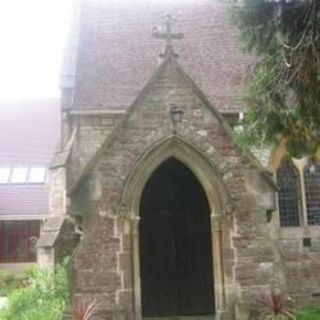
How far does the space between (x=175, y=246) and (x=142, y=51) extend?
6477mm

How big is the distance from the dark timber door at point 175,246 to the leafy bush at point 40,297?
7.73 feet

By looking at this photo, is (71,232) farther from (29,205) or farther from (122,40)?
(29,205)

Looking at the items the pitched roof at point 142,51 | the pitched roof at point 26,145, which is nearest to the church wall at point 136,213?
the pitched roof at point 142,51

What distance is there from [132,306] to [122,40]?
9387mm

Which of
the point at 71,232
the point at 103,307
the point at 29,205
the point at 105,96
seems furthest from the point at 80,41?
the point at 29,205

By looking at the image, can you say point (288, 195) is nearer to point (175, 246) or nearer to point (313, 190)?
point (313, 190)

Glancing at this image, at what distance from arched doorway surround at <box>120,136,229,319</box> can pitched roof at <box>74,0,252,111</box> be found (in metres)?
4.02

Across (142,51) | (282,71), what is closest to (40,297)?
(282,71)

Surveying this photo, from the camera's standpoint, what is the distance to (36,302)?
454 inches

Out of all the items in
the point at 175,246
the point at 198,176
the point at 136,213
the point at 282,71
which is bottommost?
the point at 175,246

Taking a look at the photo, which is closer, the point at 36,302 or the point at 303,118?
the point at 303,118

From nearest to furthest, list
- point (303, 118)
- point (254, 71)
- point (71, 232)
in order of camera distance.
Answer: point (303, 118)
point (254, 71)
point (71, 232)

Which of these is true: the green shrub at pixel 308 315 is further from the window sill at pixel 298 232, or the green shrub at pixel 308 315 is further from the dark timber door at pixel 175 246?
the window sill at pixel 298 232

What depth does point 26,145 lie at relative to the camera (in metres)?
31.3
